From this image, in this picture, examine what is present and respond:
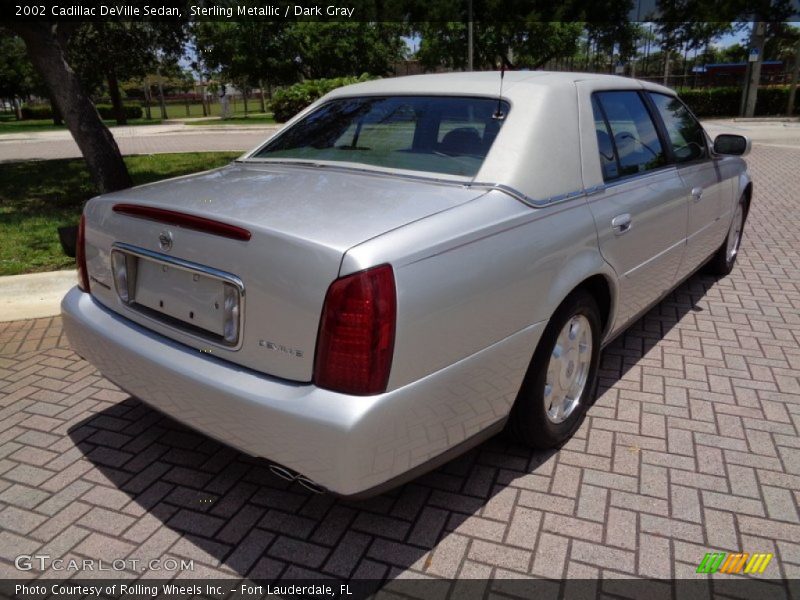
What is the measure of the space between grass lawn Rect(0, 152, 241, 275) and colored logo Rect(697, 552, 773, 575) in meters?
5.48

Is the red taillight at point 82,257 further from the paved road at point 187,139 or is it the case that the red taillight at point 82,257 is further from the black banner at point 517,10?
the black banner at point 517,10

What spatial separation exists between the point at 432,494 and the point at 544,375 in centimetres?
71

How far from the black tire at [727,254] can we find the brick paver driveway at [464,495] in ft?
5.70

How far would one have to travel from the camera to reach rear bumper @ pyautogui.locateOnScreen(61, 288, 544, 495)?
78.6 inches

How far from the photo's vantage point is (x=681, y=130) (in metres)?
4.23

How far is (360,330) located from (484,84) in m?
1.69

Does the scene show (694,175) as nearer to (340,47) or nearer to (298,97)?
(298,97)

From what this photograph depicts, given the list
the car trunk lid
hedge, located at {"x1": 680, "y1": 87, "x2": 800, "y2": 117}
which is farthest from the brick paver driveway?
hedge, located at {"x1": 680, "y1": 87, "x2": 800, "y2": 117}

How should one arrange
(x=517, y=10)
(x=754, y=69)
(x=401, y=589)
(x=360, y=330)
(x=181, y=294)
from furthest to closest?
(x=517, y=10), (x=754, y=69), (x=181, y=294), (x=401, y=589), (x=360, y=330)

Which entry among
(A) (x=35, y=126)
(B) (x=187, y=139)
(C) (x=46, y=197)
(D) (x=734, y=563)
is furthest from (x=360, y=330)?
(A) (x=35, y=126)

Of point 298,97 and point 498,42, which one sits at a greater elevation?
point 498,42

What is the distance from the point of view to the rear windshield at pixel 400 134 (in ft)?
9.29

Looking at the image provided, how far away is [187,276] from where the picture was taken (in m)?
2.37

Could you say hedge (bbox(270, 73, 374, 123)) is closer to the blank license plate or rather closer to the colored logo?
the blank license plate
